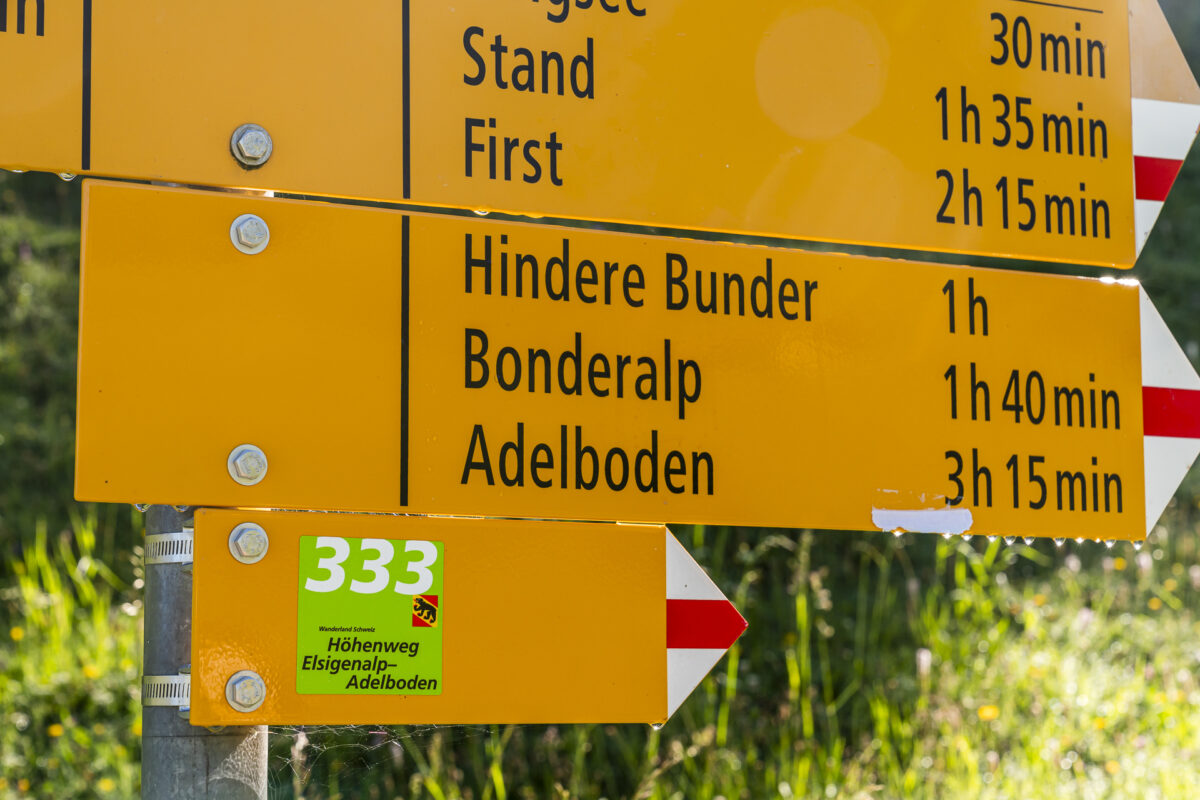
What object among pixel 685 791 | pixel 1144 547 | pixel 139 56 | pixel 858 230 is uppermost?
pixel 139 56

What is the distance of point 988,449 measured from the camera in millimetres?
2180

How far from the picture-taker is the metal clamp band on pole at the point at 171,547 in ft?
5.57

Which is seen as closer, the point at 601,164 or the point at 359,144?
the point at 359,144

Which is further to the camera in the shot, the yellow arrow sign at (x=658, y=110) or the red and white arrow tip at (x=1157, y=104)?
the red and white arrow tip at (x=1157, y=104)

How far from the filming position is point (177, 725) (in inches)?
65.9

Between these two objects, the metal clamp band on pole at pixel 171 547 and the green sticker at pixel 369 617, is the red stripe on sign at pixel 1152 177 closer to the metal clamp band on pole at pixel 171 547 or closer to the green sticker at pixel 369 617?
the green sticker at pixel 369 617

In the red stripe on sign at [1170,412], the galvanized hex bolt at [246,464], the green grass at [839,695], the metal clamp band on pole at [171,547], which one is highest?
the red stripe on sign at [1170,412]

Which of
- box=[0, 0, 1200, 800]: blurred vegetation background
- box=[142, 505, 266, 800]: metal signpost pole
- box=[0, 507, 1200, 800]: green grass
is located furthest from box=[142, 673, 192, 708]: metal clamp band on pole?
box=[0, 507, 1200, 800]: green grass

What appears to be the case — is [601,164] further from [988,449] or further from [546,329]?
[988,449]

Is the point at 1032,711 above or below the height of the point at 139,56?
below

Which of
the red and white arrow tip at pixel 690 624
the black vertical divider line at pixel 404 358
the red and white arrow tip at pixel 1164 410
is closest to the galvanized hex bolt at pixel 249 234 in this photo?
the black vertical divider line at pixel 404 358

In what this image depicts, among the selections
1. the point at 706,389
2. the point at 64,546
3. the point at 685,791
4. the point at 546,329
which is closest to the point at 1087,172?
the point at 706,389

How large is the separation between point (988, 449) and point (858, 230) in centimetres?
46

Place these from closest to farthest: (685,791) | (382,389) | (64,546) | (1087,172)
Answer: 1. (382,389)
2. (1087,172)
3. (685,791)
4. (64,546)
